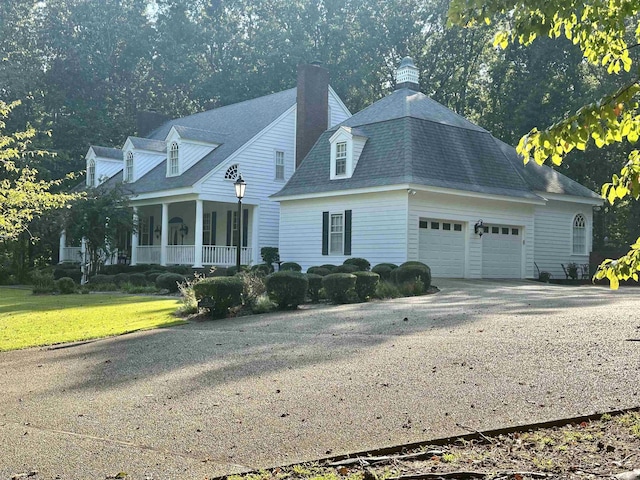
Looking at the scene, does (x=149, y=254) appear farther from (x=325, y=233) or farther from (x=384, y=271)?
(x=384, y=271)

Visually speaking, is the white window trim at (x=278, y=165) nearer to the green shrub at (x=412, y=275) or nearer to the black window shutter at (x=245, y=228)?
the black window shutter at (x=245, y=228)

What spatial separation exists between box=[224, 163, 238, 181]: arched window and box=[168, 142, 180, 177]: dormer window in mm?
2990

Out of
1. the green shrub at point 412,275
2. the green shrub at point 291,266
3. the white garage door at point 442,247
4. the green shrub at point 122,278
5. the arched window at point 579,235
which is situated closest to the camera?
the green shrub at point 412,275

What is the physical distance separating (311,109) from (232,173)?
4.53m

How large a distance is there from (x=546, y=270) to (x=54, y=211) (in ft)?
64.4

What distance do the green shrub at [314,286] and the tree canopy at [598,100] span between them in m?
11.5

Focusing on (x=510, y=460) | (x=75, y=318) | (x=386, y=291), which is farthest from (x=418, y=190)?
(x=510, y=460)

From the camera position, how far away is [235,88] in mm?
49781

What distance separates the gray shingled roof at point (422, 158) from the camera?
78.5 ft

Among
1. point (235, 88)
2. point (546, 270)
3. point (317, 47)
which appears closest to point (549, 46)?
point (546, 270)

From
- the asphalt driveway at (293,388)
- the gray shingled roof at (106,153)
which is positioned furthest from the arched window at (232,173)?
the asphalt driveway at (293,388)

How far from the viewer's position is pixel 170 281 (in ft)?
72.5

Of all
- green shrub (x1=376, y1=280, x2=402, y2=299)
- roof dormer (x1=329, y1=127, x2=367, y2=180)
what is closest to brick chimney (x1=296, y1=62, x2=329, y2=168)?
roof dormer (x1=329, y1=127, x2=367, y2=180)

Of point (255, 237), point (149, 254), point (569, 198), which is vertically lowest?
point (149, 254)
